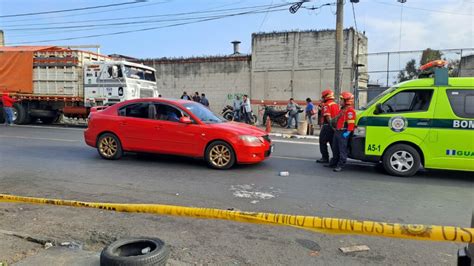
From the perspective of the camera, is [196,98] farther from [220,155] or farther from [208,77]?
[220,155]

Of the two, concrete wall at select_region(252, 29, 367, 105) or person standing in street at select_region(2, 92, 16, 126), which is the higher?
concrete wall at select_region(252, 29, 367, 105)

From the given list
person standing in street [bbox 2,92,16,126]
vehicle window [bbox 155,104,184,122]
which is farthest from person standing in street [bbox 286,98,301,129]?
person standing in street [bbox 2,92,16,126]

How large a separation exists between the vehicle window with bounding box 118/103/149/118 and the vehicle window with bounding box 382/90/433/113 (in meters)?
5.26

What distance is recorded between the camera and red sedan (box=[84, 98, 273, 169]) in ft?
25.6

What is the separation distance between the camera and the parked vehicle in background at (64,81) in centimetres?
1616

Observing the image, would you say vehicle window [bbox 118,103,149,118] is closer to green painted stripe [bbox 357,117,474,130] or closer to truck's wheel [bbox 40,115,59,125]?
green painted stripe [bbox 357,117,474,130]

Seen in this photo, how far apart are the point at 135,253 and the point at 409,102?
624 cm

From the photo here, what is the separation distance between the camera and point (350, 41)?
61.4 feet

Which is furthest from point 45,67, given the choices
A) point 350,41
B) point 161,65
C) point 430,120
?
point 430,120

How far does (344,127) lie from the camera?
781cm

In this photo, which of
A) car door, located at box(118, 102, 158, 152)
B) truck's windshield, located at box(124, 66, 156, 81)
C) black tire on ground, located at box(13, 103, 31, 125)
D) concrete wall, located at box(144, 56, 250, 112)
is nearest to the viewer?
car door, located at box(118, 102, 158, 152)

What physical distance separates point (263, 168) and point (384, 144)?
2552 millimetres

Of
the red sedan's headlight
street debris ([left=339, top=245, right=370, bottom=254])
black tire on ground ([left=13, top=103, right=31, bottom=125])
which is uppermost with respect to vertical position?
black tire on ground ([left=13, top=103, right=31, bottom=125])

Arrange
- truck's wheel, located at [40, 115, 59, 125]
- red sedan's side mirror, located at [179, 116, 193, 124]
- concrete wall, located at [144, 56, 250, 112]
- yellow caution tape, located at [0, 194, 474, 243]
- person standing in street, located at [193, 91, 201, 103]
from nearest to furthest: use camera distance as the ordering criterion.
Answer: yellow caution tape, located at [0, 194, 474, 243] → red sedan's side mirror, located at [179, 116, 193, 124] → truck's wheel, located at [40, 115, 59, 125] → person standing in street, located at [193, 91, 201, 103] → concrete wall, located at [144, 56, 250, 112]
